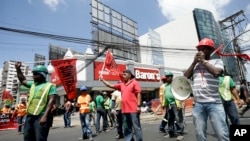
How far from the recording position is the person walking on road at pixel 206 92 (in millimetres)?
3387

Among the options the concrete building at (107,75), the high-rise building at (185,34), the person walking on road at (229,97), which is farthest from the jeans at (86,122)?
the high-rise building at (185,34)

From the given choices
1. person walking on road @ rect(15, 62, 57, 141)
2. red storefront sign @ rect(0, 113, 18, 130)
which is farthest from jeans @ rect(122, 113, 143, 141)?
red storefront sign @ rect(0, 113, 18, 130)

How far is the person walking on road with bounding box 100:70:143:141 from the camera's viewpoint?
5465 mm

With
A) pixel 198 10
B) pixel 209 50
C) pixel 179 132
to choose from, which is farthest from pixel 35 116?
pixel 198 10

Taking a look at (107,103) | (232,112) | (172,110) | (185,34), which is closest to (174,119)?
(172,110)

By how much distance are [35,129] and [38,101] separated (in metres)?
0.44

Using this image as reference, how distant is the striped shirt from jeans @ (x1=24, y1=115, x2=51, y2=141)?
7.49 ft

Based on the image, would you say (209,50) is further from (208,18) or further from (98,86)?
(208,18)

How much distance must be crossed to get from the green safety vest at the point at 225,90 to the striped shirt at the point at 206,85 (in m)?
2.57

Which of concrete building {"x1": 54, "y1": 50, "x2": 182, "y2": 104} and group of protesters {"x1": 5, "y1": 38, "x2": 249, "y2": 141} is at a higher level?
concrete building {"x1": 54, "y1": 50, "x2": 182, "y2": 104}

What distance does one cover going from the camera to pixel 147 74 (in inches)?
1277

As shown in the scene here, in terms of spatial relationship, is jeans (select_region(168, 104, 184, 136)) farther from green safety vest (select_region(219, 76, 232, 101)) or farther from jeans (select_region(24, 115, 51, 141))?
jeans (select_region(24, 115, 51, 141))

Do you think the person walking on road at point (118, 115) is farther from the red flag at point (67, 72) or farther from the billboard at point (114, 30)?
the billboard at point (114, 30)

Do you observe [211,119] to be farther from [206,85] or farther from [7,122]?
[7,122]
